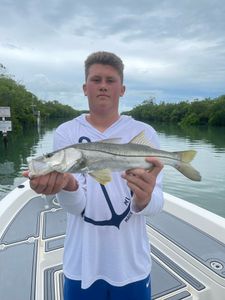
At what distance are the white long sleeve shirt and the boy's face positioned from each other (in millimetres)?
375

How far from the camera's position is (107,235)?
2178 millimetres

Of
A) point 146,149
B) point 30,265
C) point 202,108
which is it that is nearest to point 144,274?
point 146,149

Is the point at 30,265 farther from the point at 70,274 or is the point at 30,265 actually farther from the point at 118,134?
the point at 118,134

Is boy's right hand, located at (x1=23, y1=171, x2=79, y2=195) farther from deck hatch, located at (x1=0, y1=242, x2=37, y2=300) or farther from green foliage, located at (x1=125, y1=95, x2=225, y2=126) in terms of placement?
green foliage, located at (x1=125, y1=95, x2=225, y2=126)

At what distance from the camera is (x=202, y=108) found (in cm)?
9131

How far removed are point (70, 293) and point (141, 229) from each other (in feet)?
2.40

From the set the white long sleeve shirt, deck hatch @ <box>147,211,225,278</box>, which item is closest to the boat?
deck hatch @ <box>147,211,225,278</box>

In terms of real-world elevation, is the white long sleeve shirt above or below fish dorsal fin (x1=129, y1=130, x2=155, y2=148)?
below

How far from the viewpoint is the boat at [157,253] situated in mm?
3305

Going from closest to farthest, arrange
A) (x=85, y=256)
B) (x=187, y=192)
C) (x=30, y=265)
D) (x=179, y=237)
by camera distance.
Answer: (x=85, y=256), (x=30, y=265), (x=179, y=237), (x=187, y=192)

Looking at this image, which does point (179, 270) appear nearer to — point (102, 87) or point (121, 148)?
point (121, 148)

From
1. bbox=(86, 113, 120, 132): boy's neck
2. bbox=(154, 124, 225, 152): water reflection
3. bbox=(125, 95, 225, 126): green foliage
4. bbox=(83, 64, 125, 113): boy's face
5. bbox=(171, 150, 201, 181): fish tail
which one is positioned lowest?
bbox=(154, 124, 225, 152): water reflection

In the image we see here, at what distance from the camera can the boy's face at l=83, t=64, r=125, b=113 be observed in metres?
2.24

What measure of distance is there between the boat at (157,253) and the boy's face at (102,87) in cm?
220
